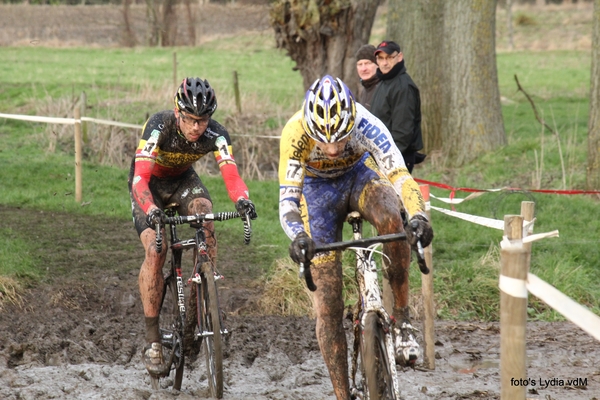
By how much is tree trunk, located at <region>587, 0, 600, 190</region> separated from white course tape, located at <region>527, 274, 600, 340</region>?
333 inches

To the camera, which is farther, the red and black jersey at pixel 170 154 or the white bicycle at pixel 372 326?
the red and black jersey at pixel 170 154

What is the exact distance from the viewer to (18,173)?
13742mm

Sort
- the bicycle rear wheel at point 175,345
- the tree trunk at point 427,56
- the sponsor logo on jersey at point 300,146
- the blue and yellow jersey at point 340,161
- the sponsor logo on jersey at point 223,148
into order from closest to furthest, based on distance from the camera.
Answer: the blue and yellow jersey at point 340,161, the sponsor logo on jersey at point 300,146, the bicycle rear wheel at point 175,345, the sponsor logo on jersey at point 223,148, the tree trunk at point 427,56

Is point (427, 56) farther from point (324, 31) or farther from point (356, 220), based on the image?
point (356, 220)

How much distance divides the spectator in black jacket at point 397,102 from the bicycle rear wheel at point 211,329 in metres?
2.55

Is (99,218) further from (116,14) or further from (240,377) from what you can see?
(116,14)

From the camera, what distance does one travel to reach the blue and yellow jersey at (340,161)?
4.98 metres

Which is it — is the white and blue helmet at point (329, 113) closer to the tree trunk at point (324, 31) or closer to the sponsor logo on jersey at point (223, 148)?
the sponsor logo on jersey at point (223, 148)

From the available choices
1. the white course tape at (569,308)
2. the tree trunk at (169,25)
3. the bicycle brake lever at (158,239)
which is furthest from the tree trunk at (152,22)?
the white course tape at (569,308)

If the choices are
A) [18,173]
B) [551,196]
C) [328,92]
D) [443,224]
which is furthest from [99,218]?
[328,92]

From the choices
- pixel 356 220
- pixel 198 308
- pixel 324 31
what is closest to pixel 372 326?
pixel 356 220

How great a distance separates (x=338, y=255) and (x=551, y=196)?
697cm

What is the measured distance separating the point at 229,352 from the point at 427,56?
892 cm

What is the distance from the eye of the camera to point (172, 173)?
6.57 metres
